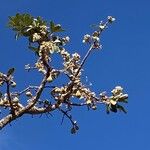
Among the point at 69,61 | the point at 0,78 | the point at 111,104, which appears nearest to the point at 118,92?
the point at 111,104

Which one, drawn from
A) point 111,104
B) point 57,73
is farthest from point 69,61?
point 111,104

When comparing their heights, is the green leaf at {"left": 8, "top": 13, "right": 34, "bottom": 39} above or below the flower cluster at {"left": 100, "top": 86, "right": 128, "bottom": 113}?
above

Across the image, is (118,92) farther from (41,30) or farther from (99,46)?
(41,30)

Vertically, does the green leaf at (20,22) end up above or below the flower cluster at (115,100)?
above

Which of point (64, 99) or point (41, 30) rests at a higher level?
point (41, 30)

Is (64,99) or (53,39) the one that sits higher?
(53,39)

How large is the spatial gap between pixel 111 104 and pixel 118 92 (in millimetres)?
396

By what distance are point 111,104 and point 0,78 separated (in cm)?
320

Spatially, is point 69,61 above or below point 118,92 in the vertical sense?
above

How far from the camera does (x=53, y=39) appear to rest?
794 inches

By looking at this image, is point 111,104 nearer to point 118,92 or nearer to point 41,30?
point 118,92

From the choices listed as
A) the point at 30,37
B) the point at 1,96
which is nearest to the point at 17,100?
the point at 1,96

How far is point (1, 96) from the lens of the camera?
66.3 feet

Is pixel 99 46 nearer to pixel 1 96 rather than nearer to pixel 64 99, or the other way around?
pixel 64 99
